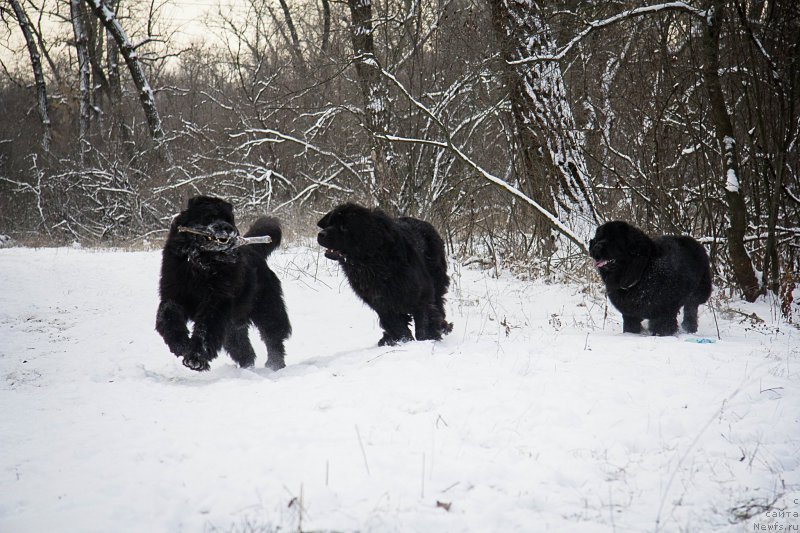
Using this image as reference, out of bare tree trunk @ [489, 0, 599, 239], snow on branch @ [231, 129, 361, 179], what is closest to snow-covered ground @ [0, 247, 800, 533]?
bare tree trunk @ [489, 0, 599, 239]

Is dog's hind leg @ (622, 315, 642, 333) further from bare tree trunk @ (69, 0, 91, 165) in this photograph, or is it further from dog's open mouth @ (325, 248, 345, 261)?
bare tree trunk @ (69, 0, 91, 165)

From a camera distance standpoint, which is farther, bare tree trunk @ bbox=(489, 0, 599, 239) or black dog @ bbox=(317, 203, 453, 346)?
bare tree trunk @ bbox=(489, 0, 599, 239)

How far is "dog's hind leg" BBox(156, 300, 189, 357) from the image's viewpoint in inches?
178

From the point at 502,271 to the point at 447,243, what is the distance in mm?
1485

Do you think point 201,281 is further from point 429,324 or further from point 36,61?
point 36,61

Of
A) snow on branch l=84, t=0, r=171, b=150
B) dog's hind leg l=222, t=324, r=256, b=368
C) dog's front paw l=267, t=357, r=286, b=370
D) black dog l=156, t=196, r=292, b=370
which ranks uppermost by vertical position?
snow on branch l=84, t=0, r=171, b=150

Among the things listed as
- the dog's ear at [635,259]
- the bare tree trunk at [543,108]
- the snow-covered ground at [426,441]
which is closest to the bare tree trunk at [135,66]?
the bare tree trunk at [543,108]

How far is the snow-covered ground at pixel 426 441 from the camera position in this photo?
2.35 m

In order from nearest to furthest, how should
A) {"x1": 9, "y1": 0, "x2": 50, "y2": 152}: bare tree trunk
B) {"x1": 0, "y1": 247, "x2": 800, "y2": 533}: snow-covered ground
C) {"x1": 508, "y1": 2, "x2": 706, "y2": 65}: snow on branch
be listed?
{"x1": 0, "y1": 247, "x2": 800, "y2": 533}: snow-covered ground
{"x1": 508, "y1": 2, "x2": 706, "y2": 65}: snow on branch
{"x1": 9, "y1": 0, "x2": 50, "y2": 152}: bare tree trunk

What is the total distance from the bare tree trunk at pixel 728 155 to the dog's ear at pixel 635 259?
190 centimetres

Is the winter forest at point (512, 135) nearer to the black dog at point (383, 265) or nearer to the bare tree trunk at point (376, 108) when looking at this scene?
the bare tree trunk at point (376, 108)

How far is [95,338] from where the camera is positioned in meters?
6.64

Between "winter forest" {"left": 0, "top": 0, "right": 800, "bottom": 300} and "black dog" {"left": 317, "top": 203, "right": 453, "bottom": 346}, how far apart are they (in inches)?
83.1

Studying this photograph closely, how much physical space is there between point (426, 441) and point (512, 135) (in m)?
7.16
